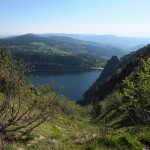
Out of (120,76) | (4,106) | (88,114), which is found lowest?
(88,114)

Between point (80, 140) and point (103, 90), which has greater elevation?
point (80, 140)

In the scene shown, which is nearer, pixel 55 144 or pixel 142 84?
pixel 55 144

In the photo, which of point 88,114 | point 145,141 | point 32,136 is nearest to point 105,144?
point 145,141

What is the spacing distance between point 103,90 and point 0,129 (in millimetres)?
158219

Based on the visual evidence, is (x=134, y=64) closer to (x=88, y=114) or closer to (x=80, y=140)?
(x=88, y=114)

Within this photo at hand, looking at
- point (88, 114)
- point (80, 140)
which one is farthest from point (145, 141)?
point (88, 114)

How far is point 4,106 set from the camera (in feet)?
24.2

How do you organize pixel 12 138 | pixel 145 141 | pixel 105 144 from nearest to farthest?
pixel 105 144 → pixel 12 138 → pixel 145 141

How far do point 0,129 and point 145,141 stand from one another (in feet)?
31.4

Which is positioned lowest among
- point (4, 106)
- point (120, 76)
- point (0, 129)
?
point (120, 76)

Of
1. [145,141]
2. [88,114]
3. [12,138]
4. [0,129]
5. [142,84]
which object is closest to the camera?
[0,129]

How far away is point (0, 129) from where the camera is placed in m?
7.26

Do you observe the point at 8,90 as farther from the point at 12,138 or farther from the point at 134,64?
the point at 134,64

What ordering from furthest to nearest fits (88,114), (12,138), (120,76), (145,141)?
(120,76), (88,114), (145,141), (12,138)
